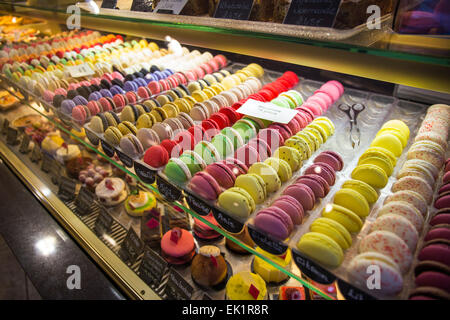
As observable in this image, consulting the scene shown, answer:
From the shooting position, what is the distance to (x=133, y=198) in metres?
2.08

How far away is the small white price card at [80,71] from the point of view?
230 centimetres

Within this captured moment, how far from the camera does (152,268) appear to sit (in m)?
1.57

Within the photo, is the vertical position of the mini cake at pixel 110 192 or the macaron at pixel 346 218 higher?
the macaron at pixel 346 218

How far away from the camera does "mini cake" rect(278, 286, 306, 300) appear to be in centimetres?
141

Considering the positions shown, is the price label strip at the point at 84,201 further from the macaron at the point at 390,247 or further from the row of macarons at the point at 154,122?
the macaron at the point at 390,247

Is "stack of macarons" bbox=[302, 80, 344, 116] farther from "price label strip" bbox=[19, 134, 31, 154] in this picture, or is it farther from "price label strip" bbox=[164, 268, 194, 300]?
"price label strip" bbox=[19, 134, 31, 154]

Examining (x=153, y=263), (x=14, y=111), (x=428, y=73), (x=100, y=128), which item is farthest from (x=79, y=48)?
(x=428, y=73)

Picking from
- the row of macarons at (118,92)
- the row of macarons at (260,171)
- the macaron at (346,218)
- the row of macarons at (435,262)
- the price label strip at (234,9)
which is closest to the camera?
the row of macarons at (435,262)

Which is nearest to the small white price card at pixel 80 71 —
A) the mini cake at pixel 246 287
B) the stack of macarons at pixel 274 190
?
the stack of macarons at pixel 274 190

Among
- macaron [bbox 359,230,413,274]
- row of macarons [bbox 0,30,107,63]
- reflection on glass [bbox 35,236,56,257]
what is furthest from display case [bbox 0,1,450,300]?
row of macarons [bbox 0,30,107,63]

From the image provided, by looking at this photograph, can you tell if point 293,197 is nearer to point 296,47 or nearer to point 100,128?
point 296,47

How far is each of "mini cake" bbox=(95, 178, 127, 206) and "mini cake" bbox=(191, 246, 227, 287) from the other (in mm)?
873

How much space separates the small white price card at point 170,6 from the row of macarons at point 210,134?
0.53m

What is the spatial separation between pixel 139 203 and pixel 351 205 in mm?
1398
